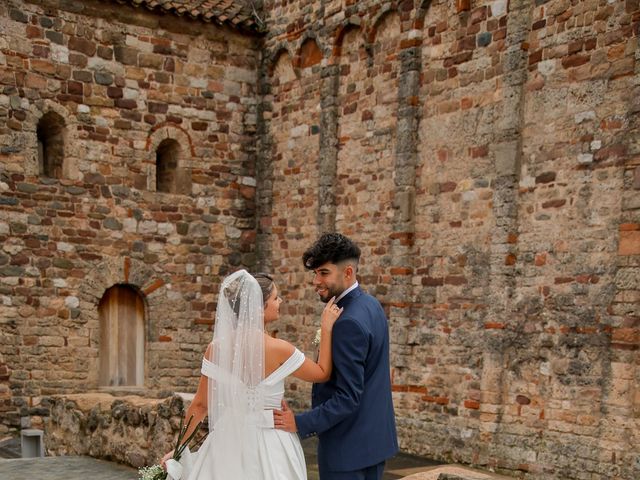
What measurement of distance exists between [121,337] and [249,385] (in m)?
8.39

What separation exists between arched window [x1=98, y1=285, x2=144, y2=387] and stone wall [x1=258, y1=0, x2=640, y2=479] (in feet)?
7.83

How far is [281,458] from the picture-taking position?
4.11m

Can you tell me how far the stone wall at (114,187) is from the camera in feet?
36.3

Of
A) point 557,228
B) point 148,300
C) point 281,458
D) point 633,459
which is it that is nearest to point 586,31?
point 557,228

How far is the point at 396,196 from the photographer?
10.5 metres

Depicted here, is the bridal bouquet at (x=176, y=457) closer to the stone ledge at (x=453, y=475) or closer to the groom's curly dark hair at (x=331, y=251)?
the groom's curly dark hair at (x=331, y=251)

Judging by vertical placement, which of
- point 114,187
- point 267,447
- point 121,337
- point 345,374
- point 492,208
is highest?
point 114,187

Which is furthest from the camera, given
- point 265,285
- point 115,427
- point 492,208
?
point 492,208

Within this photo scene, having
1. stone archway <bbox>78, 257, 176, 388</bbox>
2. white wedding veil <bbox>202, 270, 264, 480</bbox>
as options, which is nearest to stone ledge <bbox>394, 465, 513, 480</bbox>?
white wedding veil <bbox>202, 270, 264, 480</bbox>

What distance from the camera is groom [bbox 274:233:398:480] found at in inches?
153

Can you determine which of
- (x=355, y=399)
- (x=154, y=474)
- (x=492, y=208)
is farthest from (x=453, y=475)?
(x=492, y=208)

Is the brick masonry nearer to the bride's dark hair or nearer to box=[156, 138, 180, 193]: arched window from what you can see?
box=[156, 138, 180, 193]: arched window

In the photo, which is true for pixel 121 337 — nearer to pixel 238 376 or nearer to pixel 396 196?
pixel 396 196

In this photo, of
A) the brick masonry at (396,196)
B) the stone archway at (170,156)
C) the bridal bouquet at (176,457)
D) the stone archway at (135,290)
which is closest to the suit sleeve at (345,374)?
the bridal bouquet at (176,457)
